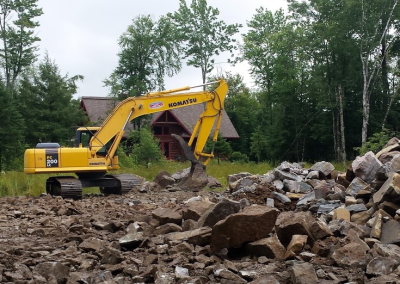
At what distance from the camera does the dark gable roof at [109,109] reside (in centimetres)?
3859

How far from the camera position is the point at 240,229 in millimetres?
5391

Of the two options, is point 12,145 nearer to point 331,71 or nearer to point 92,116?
point 92,116

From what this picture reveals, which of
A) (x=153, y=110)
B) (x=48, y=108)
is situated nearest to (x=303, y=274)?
(x=153, y=110)

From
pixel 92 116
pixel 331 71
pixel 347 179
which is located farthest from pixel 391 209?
pixel 92 116

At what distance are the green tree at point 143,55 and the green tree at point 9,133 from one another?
902 centimetres

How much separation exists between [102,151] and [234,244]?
29.6ft

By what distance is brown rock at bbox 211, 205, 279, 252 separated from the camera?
211 inches

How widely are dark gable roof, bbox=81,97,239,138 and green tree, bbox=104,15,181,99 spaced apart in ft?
7.01

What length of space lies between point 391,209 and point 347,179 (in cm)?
234

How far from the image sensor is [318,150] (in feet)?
121

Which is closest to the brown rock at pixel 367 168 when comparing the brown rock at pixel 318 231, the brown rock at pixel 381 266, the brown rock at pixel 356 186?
the brown rock at pixel 356 186

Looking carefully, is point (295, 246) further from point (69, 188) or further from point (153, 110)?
point (153, 110)

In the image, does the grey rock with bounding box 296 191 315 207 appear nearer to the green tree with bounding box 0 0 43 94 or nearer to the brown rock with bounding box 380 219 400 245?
the brown rock with bounding box 380 219 400 245

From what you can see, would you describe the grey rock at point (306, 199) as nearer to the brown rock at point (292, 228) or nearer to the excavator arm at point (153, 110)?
the brown rock at point (292, 228)
